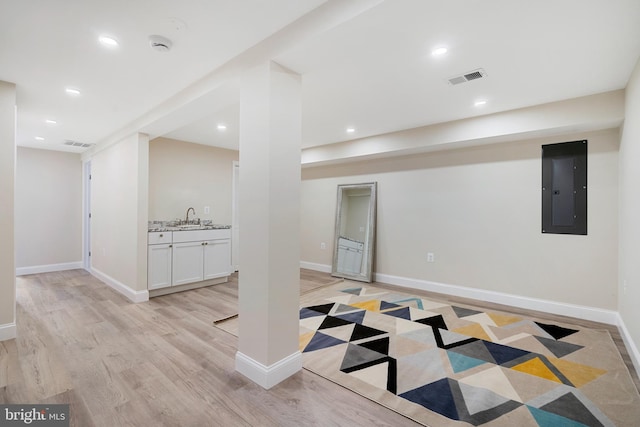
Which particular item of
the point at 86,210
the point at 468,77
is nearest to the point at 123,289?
the point at 86,210

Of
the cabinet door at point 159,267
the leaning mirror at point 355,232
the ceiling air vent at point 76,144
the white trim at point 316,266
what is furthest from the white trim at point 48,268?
the leaning mirror at point 355,232

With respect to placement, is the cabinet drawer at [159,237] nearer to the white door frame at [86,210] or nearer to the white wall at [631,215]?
the white door frame at [86,210]

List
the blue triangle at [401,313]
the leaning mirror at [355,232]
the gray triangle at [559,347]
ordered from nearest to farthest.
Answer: the gray triangle at [559,347] < the blue triangle at [401,313] < the leaning mirror at [355,232]

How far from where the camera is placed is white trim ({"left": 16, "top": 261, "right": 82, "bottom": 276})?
543 centimetres

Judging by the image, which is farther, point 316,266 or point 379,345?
point 316,266

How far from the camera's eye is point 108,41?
83.0 inches

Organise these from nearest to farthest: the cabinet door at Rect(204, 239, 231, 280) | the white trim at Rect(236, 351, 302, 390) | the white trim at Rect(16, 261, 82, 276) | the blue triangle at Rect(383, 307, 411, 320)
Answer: the white trim at Rect(236, 351, 302, 390) < the blue triangle at Rect(383, 307, 411, 320) < the cabinet door at Rect(204, 239, 231, 280) < the white trim at Rect(16, 261, 82, 276)

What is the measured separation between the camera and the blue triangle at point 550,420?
5.58ft

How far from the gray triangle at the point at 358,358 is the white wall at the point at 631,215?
1923 millimetres

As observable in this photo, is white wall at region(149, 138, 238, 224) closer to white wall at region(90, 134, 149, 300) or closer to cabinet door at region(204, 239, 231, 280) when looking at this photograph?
white wall at region(90, 134, 149, 300)

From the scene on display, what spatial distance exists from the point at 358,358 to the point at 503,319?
76.7 inches

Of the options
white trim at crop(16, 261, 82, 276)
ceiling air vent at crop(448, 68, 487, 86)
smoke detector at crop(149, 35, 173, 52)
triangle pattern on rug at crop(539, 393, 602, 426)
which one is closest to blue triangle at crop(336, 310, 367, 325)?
triangle pattern on rug at crop(539, 393, 602, 426)

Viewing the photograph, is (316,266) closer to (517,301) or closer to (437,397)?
(517,301)

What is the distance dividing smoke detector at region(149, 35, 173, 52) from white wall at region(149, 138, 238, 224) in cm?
298
